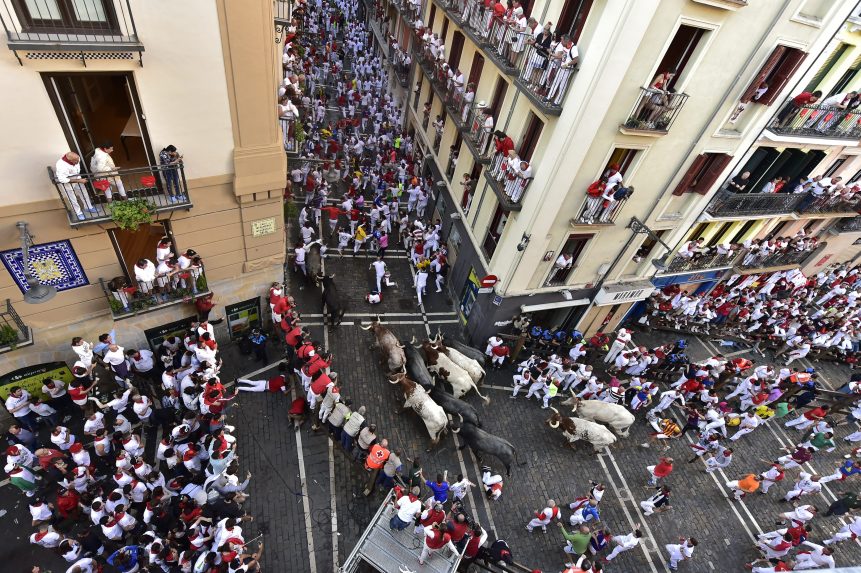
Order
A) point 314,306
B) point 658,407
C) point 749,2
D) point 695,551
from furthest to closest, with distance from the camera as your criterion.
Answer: point 314,306 → point 658,407 → point 695,551 → point 749,2

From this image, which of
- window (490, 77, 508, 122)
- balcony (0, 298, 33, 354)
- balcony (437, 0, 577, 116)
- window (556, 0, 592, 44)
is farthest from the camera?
window (490, 77, 508, 122)

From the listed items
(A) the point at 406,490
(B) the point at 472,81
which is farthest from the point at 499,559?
(B) the point at 472,81

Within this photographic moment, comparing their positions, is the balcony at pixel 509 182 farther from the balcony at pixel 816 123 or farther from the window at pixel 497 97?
the balcony at pixel 816 123

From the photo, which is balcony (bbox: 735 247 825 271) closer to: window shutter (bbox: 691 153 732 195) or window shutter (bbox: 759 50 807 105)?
window shutter (bbox: 691 153 732 195)

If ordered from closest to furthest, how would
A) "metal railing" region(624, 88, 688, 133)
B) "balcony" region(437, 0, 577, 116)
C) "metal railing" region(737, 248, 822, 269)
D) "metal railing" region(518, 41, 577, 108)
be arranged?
"metal railing" region(624, 88, 688, 133) → "metal railing" region(518, 41, 577, 108) → "balcony" region(437, 0, 577, 116) → "metal railing" region(737, 248, 822, 269)

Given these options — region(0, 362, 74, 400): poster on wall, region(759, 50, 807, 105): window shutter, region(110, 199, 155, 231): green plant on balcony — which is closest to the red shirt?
region(759, 50, 807, 105): window shutter

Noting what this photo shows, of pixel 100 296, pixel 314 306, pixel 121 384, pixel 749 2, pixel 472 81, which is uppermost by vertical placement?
pixel 749 2

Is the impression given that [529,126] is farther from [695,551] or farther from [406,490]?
[695,551]

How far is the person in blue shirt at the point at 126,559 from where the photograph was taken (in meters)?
10.9

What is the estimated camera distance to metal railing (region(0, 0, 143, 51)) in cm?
911

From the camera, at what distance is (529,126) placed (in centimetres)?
1697

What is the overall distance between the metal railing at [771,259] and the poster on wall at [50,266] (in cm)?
2902

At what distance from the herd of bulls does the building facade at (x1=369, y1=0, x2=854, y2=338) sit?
2.63m

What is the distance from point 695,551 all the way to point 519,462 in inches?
260
